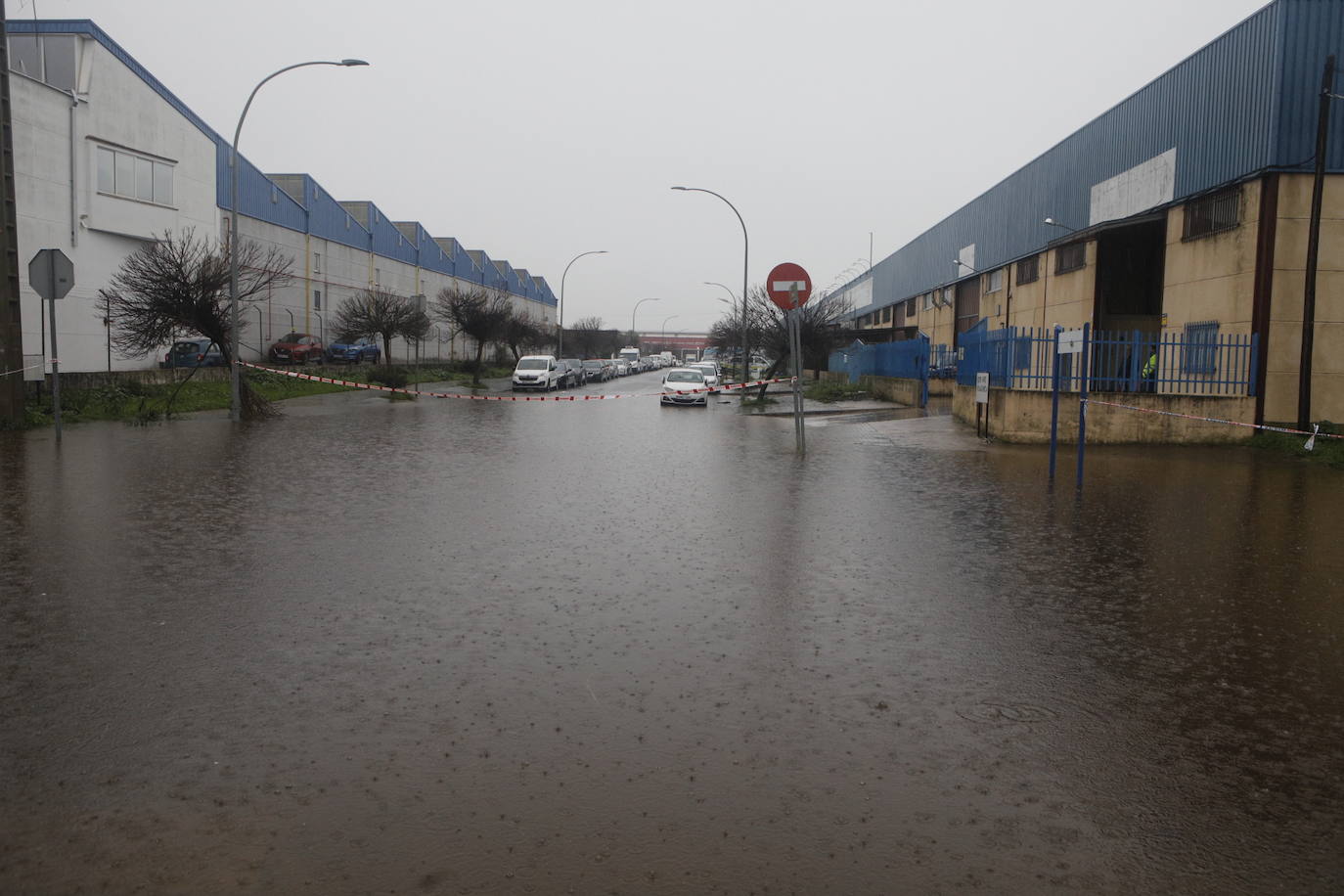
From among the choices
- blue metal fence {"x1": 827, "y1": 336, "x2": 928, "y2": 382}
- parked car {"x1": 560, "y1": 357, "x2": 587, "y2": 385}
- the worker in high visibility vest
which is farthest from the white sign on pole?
parked car {"x1": 560, "y1": 357, "x2": 587, "y2": 385}

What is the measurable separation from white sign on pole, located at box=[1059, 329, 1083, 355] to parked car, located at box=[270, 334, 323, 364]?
131 ft

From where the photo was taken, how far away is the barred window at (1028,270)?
119 ft

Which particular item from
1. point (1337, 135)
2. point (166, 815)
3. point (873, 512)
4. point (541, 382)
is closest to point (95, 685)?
point (166, 815)

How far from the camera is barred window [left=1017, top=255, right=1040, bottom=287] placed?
119 feet

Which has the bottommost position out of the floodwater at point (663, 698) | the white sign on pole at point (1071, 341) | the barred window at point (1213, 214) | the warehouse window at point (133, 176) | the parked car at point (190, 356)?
the floodwater at point (663, 698)

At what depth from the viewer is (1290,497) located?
1260 cm

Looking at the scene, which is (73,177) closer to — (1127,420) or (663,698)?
(1127,420)

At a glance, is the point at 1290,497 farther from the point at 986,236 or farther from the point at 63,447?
the point at 986,236

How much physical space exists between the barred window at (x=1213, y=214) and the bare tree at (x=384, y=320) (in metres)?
34.5

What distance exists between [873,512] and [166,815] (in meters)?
8.37

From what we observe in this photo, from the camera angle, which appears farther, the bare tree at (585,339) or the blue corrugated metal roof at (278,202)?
the bare tree at (585,339)

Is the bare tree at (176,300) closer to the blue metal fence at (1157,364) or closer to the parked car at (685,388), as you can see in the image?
the parked car at (685,388)

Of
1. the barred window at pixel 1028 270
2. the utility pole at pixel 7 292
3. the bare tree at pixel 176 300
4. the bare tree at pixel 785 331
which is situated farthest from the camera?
the bare tree at pixel 785 331

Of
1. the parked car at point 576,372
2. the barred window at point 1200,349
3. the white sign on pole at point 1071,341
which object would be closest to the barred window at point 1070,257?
the barred window at point 1200,349
